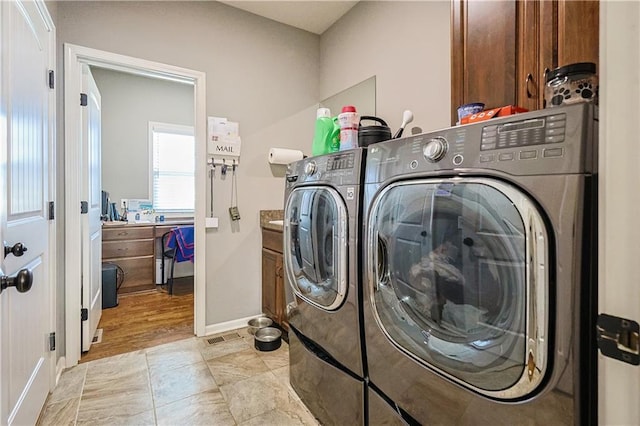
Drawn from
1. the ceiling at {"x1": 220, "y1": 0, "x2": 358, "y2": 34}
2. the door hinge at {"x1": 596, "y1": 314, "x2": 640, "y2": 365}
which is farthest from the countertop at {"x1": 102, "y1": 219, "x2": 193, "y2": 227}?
the door hinge at {"x1": 596, "y1": 314, "x2": 640, "y2": 365}

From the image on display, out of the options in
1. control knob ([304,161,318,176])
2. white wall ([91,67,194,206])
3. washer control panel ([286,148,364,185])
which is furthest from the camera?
white wall ([91,67,194,206])

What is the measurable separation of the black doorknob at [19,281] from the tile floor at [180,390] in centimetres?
95

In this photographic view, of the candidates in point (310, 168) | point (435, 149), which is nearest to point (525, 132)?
point (435, 149)

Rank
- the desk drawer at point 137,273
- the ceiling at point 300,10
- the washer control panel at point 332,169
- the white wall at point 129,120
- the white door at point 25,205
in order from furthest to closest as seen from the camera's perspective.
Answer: the white wall at point 129,120, the desk drawer at point 137,273, the ceiling at point 300,10, the washer control panel at point 332,169, the white door at point 25,205

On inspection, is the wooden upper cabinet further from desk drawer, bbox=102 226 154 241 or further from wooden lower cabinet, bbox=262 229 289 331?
desk drawer, bbox=102 226 154 241

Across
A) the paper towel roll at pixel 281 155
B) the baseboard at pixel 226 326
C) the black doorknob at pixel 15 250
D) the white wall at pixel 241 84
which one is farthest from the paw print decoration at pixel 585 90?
the baseboard at pixel 226 326

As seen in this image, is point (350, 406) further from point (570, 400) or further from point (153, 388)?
point (153, 388)

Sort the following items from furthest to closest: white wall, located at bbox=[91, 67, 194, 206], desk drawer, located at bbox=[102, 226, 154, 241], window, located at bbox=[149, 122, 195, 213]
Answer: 1. window, located at bbox=[149, 122, 195, 213]
2. white wall, located at bbox=[91, 67, 194, 206]
3. desk drawer, located at bbox=[102, 226, 154, 241]

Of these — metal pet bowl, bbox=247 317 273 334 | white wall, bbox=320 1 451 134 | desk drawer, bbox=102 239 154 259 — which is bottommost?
metal pet bowl, bbox=247 317 273 334

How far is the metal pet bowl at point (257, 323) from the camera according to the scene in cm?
259

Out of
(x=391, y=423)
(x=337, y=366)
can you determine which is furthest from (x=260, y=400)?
(x=391, y=423)

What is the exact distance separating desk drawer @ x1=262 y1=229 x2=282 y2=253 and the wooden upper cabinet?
160 cm

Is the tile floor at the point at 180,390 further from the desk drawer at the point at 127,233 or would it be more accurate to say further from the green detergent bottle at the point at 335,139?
the desk drawer at the point at 127,233

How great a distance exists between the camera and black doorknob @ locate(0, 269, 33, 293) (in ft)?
A: 3.47
